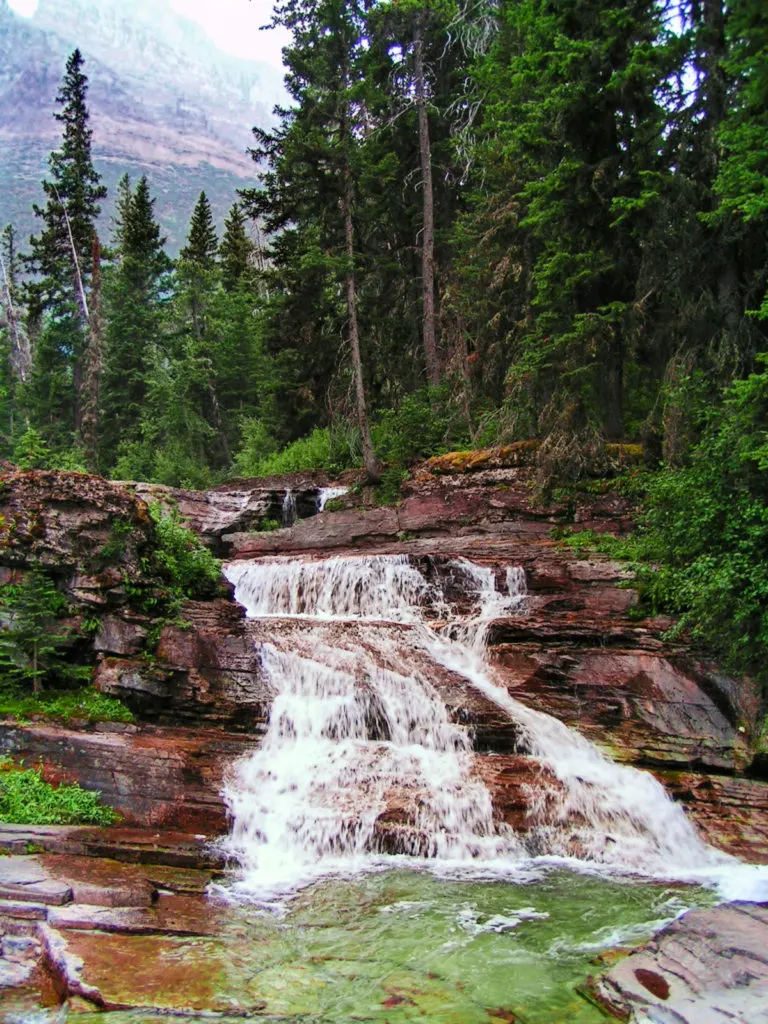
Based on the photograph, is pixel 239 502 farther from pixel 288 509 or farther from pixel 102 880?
pixel 102 880

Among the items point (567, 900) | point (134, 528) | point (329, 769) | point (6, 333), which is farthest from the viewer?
point (6, 333)

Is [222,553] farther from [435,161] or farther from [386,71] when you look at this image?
[386,71]

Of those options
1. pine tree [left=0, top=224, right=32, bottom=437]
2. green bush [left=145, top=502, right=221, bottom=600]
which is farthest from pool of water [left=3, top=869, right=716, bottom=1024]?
pine tree [left=0, top=224, right=32, bottom=437]

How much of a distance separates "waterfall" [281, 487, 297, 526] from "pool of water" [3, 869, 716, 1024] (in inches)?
613

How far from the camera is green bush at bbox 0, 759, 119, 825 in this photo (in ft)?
26.9

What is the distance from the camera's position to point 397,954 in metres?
5.98

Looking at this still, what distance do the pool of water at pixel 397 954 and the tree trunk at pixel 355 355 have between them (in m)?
14.4

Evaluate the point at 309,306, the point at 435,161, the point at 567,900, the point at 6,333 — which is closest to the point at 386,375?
the point at 309,306

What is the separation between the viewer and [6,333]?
50656 millimetres

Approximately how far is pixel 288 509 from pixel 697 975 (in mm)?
18948

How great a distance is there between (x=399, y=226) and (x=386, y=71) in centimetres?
545

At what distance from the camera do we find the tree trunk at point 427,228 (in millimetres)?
23172

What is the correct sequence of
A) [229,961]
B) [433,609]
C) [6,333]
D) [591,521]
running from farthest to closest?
[6,333] → [591,521] → [433,609] → [229,961]

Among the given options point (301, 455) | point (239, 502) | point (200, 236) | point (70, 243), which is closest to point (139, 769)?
point (239, 502)
